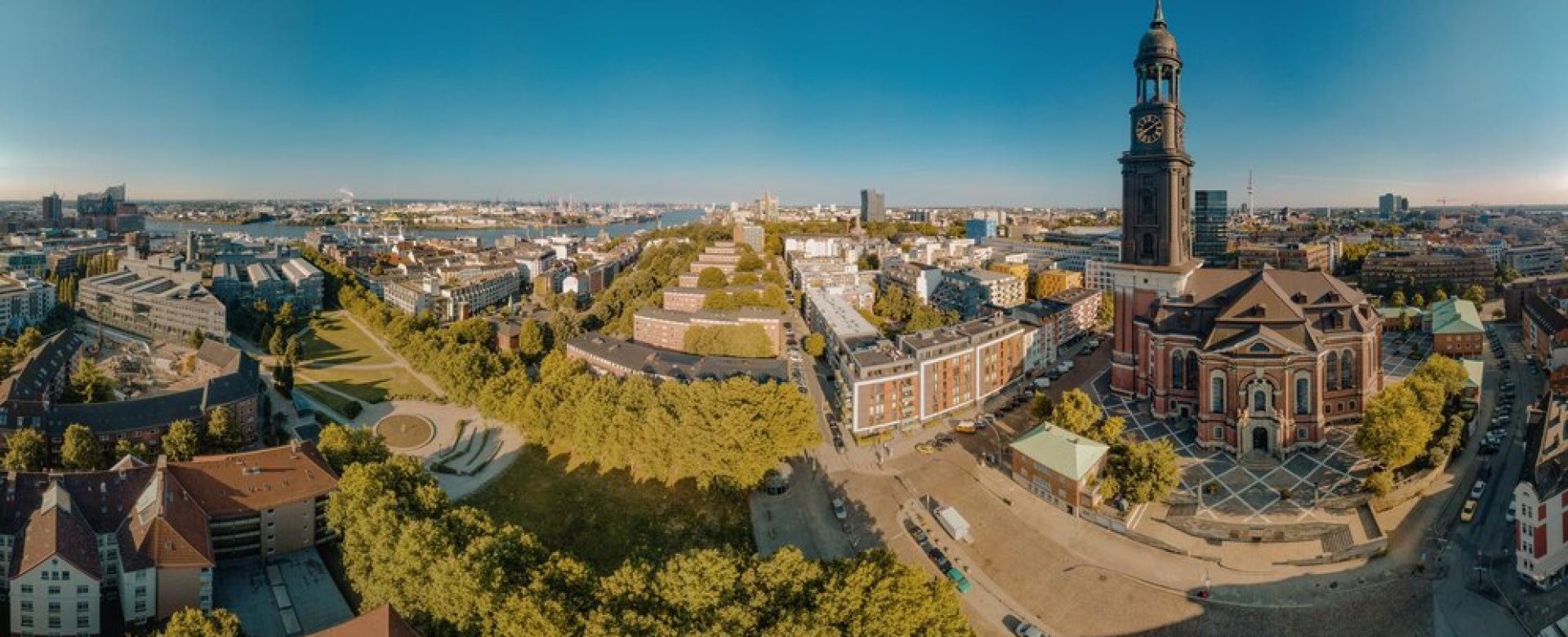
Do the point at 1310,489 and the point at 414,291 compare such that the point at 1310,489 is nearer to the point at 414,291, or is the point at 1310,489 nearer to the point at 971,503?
the point at 971,503

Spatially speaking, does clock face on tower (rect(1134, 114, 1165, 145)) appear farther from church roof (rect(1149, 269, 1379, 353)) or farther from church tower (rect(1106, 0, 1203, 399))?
church roof (rect(1149, 269, 1379, 353))

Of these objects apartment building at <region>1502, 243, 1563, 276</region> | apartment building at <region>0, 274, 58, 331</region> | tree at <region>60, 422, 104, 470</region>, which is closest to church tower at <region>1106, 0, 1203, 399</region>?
tree at <region>60, 422, 104, 470</region>

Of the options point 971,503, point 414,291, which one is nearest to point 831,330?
point 971,503

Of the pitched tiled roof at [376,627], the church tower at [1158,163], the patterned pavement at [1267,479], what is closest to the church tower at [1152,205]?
the church tower at [1158,163]

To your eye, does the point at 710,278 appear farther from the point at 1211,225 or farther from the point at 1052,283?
the point at 1211,225

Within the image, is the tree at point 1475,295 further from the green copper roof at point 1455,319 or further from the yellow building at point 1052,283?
the yellow building at point 1052,283

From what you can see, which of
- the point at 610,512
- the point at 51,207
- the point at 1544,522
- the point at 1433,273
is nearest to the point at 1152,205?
the point at 1544,522
